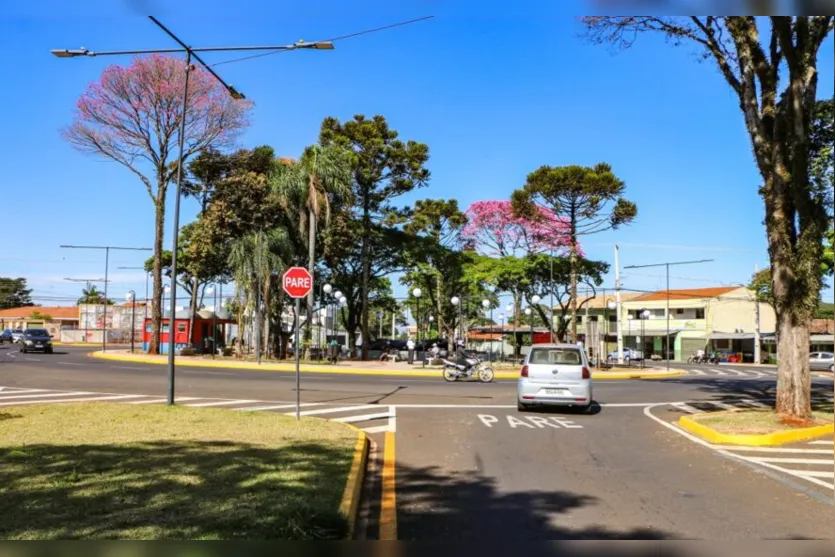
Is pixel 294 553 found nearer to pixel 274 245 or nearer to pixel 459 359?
pixel 459 359

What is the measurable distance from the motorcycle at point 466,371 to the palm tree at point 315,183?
1050 centimetres

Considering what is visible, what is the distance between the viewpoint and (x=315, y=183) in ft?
105

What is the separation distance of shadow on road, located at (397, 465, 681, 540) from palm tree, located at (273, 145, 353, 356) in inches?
1007

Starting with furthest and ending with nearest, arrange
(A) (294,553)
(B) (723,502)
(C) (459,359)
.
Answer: (C) (459,359) < (B) (723,502) < (A) (294,553)

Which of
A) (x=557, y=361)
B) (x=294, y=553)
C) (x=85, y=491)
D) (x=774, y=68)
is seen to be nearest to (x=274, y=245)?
(x=557, y=361)

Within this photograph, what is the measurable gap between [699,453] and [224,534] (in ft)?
24.7

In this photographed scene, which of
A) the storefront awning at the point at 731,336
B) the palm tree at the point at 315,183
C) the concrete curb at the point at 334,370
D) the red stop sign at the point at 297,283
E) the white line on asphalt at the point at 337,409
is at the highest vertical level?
the palm tree at the point at 315,183

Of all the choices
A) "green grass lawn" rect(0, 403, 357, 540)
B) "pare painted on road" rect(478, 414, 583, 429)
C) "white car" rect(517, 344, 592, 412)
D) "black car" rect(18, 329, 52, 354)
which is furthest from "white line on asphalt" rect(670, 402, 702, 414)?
"black car" rect(18, 329, 52, 354)

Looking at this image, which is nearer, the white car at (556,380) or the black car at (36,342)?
the white car at (556,380)

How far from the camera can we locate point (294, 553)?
11.1 feet

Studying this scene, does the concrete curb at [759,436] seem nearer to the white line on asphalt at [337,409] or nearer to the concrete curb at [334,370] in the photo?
the white line on asphalt at [337,409]

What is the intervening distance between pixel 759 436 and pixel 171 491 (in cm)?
904

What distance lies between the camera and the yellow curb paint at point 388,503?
207 inches

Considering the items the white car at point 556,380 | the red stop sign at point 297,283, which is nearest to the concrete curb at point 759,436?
the white car at point 556,380
